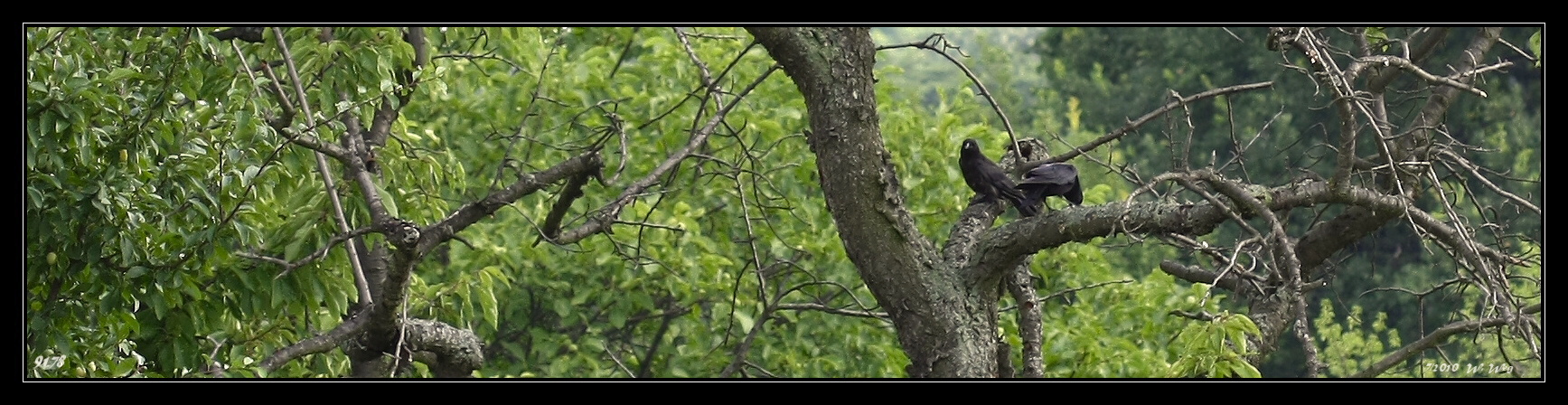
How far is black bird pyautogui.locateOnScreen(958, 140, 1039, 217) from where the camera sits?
443 centimetres

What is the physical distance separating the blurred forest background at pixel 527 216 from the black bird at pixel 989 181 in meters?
0.33

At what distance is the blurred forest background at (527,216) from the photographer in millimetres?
4008

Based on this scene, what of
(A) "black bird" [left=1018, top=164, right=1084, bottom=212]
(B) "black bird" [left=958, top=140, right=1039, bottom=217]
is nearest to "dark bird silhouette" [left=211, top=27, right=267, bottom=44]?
(B) "black bird" [left=958, top=140, right=1039, bottom=217]

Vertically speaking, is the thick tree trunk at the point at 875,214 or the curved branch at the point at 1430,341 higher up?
the thick tree trunk at the point at 875,214

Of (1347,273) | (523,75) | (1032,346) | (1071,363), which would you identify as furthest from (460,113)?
(1347,273)

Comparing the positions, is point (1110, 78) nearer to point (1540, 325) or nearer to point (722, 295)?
point (722, 295)

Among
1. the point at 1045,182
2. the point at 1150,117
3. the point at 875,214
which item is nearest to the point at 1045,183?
the point at 1045,182

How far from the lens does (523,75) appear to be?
Answer: 7.76 meters

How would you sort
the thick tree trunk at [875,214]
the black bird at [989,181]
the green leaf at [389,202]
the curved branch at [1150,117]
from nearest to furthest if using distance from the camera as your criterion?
the curved branch at [1150,117] < the thick tree trunk at [875,214] < the green leaf at [389,202] < the black bird at [989,181]

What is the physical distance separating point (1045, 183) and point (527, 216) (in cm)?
215

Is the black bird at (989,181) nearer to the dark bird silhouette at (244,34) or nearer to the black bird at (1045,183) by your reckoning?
the black bird at (1045,183)

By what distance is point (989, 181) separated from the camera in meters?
4.55

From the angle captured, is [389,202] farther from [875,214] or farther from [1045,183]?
[1045,183]

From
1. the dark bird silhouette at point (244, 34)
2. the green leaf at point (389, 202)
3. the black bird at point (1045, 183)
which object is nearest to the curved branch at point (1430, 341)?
the black bird at point (1045, 183)
